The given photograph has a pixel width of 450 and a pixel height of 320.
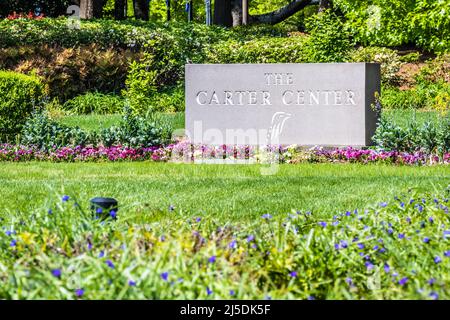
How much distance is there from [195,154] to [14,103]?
11.1 feet

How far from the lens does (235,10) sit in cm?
3400

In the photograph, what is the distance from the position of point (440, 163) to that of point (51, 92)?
10.6m

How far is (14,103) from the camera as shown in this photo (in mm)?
14609

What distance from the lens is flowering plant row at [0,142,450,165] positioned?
1301cm

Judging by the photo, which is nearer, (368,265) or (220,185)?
(368,265)

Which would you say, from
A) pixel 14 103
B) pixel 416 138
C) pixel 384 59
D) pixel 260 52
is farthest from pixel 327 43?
pixel 14 103

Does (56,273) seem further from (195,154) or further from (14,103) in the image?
(14,103)

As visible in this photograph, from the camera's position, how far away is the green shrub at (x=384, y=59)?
73.0ft

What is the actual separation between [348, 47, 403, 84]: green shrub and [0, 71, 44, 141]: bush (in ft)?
32.0

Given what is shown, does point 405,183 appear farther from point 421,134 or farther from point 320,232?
point 320,232

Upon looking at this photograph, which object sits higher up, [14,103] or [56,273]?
[14,103]

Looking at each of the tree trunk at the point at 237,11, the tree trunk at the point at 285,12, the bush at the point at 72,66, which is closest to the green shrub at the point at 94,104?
the bush at the point at 72,66

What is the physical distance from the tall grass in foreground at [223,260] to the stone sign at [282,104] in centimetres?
759

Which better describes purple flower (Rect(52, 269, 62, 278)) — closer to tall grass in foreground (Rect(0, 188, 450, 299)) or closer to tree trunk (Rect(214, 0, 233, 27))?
tall grass in foreground (Rect(0, 188, 450, 299))
